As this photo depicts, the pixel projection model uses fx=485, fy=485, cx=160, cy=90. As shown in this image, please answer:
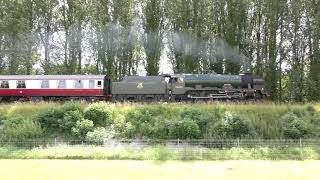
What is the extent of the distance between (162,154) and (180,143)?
2469 millimetres

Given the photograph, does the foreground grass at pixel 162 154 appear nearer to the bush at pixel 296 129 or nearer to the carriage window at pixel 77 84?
the bush at pixel 296 129

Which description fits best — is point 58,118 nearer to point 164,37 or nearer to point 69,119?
point 69,119

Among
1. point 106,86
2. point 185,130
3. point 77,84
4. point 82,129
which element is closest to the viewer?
point 185,130

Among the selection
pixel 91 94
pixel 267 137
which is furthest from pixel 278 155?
pixel 91 94

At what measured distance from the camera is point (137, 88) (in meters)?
37.1

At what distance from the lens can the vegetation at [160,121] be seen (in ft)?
92.3

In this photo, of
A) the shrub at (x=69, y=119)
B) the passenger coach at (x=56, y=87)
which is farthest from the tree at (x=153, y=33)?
the shrub at (x=69, y=119)

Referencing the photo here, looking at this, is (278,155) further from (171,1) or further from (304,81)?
(171,1)

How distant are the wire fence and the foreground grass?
2.05 feet

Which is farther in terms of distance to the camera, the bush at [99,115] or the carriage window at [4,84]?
the carriage window at [4,84]

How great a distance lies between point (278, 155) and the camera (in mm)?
25016

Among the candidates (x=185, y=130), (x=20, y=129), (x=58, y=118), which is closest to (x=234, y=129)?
(x=185, y=130)
